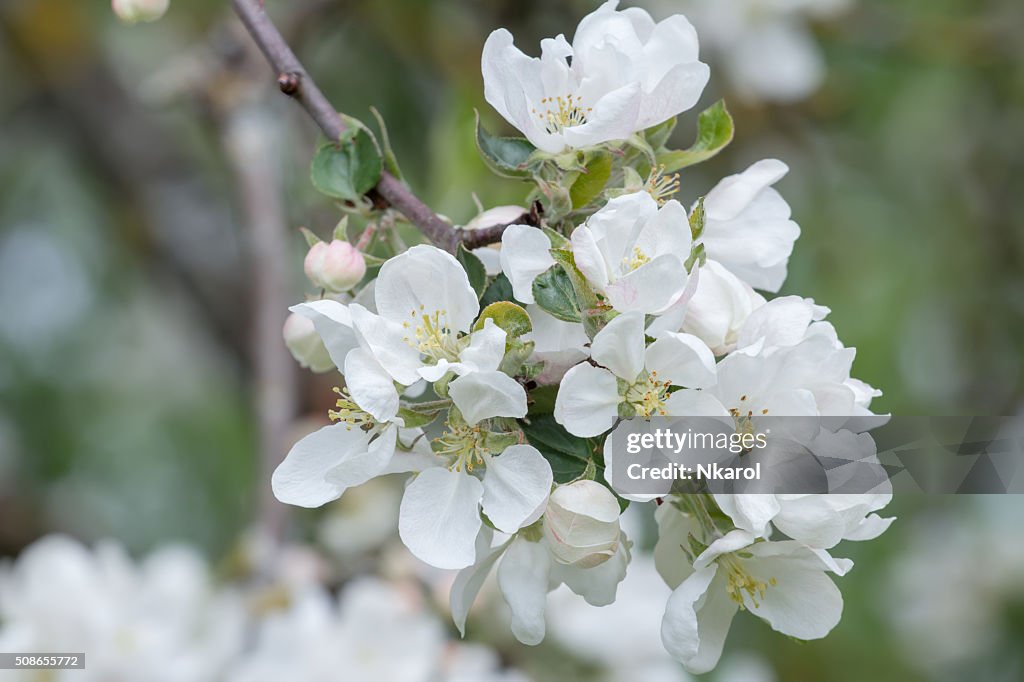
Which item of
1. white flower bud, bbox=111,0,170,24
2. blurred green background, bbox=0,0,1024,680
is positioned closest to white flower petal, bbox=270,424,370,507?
white flower bud, bbox=111,0,170,24

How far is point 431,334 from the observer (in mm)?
705

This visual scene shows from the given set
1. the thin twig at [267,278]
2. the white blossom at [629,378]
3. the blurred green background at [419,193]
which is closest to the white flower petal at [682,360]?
the white blossom at [629,378]

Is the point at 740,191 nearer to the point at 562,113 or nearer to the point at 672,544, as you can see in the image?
the point at 562,113

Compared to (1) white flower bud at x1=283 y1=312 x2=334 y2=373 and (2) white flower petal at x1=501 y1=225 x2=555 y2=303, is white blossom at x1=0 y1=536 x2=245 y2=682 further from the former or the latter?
(2) white flower petal at x1=501 y1=225 x2=555 y2=303

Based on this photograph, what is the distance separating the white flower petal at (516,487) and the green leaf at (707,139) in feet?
0.75

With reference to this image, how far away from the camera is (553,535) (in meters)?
0.68

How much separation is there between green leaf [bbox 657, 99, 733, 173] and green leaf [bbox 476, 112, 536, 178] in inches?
3.7

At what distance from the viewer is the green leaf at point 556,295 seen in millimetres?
680

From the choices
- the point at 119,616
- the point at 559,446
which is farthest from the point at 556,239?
the point at 119,616

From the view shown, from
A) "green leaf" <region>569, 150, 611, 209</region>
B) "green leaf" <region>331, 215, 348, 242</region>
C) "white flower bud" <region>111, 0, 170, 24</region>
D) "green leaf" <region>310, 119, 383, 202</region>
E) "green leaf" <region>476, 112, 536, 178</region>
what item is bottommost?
"green leaf" <region>569, 150, 611, 209</region>

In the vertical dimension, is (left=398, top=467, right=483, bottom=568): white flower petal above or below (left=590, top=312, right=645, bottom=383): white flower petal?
below

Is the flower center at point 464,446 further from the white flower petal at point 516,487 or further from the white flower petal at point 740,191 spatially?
the white flower petal at point 740,191

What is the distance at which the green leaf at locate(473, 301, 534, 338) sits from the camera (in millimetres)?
675

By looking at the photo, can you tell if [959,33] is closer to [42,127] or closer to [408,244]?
[408,244]
